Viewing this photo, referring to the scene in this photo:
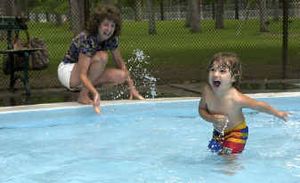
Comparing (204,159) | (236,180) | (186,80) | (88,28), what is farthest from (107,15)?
(186,80)

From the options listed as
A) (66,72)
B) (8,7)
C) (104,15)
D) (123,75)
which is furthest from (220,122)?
(8,7)

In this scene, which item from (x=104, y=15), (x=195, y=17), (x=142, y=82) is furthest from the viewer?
(x=195, y=17)

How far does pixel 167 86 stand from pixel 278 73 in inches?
95.7

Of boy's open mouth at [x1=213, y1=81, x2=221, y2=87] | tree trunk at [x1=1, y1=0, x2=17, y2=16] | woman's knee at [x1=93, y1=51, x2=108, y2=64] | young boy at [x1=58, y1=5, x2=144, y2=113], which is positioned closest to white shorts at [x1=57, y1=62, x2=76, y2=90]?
young boy at [x1=58, y1=5, x2=144, y2=113]

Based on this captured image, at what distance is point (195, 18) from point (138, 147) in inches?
972

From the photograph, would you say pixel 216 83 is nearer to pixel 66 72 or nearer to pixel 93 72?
pixel 93 72

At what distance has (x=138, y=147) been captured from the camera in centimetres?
505

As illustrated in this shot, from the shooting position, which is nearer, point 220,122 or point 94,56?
point 220,122

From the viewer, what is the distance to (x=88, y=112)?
6.01 meters

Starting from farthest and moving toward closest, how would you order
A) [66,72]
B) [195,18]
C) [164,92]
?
[195,18] < [164,92] < [66,72]

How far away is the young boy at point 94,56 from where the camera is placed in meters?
5.75

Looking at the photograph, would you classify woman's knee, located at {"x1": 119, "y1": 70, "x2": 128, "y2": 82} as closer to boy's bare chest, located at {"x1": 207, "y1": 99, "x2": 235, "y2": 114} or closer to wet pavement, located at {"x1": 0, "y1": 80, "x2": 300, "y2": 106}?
wet pavement, located at {"x1": 0, "y1": 80, "x2": 300, "y2": 106}

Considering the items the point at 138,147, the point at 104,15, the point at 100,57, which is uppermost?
the point at 104,15

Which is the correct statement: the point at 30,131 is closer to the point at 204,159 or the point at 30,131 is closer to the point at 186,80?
the point at 204,159
